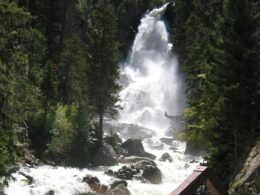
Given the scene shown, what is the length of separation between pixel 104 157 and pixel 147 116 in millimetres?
22968

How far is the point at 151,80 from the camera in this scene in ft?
219

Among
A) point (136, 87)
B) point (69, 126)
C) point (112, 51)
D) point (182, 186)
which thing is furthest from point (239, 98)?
point (136, 87)

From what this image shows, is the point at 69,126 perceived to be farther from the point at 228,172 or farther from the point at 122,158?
the point at 228,172

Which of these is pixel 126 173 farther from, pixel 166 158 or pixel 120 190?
pixel 166 158

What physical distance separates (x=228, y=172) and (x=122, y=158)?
20008 mm

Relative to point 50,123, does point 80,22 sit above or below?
above

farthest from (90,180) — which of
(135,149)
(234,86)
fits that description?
(135,149)

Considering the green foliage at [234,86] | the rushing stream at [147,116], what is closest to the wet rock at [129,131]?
the rushing stream at [147,116]

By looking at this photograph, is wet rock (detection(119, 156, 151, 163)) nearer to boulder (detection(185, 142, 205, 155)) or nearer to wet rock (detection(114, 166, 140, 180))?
boulder (detection(185, 142, 205, 155))

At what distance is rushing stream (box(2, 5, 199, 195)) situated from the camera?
25.7m

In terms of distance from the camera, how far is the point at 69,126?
3616 centimetres

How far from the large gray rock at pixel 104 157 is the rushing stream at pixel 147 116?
1871 millimetres

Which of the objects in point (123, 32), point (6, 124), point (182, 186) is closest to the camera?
point (182, 186)

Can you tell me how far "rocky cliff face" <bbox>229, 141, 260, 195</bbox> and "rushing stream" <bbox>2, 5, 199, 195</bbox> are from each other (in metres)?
11.7
